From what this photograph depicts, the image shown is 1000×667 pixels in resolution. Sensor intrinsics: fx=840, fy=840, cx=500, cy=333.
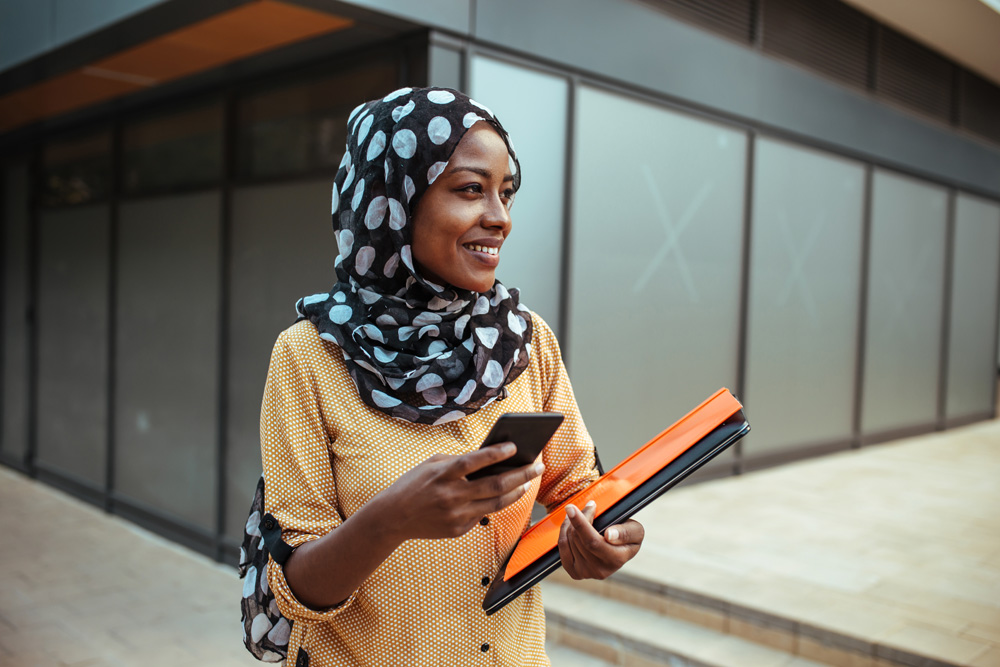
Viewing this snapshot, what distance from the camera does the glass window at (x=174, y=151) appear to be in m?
5.26

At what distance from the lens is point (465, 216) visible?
1318 millimetres

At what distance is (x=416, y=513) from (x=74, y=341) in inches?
256

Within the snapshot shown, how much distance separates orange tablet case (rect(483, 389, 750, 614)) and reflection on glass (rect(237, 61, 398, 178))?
10.9 feet

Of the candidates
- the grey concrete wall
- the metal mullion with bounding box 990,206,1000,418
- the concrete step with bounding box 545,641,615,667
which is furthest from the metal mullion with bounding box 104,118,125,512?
the metal mullion with bounding box 990,206,1000,418

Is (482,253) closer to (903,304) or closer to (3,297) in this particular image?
(903,304)

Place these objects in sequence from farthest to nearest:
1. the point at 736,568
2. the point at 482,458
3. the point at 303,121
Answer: the point at 303,121 < the point at 736,568 < the point at 482,458

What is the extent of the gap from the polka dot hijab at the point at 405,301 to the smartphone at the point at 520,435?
11.9 inches

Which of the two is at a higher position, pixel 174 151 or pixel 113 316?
pixel 174 151

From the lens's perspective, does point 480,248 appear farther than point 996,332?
No

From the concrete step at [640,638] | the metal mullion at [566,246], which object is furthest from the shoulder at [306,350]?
the metal mullion at [566,246]

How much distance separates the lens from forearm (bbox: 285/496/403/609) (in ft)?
3.55


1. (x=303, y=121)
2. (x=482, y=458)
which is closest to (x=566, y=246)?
(x=303, y=121)

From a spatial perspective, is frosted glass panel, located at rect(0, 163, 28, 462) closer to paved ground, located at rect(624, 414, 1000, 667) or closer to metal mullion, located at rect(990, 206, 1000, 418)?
paved ground, located at rect(624, 414, 1000, 667)

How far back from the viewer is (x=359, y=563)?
3.68 ft
